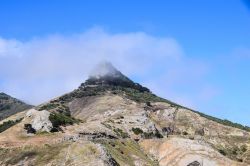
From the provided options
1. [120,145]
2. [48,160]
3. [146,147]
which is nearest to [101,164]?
[48,160]

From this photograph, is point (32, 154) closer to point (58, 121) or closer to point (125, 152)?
point (125, 152)

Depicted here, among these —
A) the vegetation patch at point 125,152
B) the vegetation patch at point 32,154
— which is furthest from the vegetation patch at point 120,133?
the vegetation patch at point 32,154

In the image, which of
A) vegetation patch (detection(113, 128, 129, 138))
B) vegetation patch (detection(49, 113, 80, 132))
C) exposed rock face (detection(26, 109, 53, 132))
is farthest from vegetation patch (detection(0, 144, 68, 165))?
vegetation patch (detection(113, 128, 129, 138))

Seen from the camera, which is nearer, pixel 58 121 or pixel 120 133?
pixel 58 121

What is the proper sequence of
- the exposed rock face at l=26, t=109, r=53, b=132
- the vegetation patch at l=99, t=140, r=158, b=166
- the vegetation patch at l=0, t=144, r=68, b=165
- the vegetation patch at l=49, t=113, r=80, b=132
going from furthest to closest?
the vegetation patch at l=49, t=113, r=80, b=132 → the exposed rock face at l=26, t=109, r=53, b=132 → the vegetation patch at l=99, t=140, r=158, b=166 → the vegetation patch at l=0, t=144, r=68, b=165

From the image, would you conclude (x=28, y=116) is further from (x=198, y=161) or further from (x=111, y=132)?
(x=198, y=161)

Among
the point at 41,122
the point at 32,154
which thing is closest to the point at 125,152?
the point at 41,122

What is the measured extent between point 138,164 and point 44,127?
118 ft

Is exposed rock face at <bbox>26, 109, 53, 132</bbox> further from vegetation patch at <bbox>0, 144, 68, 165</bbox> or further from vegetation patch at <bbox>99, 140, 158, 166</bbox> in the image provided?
vegetation patch at <bbox>99, 140, 158, 166</bbox>

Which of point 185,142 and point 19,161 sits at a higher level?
point 185,142

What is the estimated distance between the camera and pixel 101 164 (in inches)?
5022

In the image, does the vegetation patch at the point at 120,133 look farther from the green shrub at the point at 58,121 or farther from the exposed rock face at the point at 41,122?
the exposed rock face at the point at 41,122

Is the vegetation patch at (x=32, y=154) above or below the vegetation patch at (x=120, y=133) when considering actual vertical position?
below

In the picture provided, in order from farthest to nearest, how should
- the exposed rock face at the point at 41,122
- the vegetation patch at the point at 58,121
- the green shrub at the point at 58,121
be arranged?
1. the green shrub at the point at 58,121
2. the vegetation patch at the point at 58,121
3. the exposed rock face at the point at 41,122
